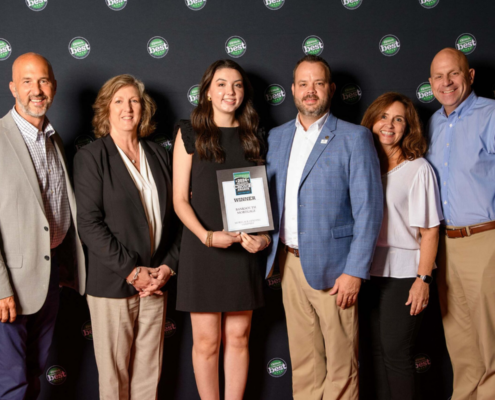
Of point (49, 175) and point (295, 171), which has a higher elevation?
point (49, 175)

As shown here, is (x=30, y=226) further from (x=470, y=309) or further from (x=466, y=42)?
(x=466, y=42)

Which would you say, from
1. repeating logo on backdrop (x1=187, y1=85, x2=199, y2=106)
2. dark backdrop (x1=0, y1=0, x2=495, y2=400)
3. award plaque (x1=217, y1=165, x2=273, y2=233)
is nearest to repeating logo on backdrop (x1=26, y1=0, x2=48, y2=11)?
dark backdrop (x1=0, y1=0, x2=495, y2=400)

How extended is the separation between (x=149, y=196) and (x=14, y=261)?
70 cm

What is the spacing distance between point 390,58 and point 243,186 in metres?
1.45

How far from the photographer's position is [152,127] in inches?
91.6

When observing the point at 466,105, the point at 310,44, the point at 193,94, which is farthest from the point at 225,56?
the point at 466,105

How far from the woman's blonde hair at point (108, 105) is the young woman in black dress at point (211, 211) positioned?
0.23 metres

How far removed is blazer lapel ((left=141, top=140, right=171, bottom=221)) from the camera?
2.18 m

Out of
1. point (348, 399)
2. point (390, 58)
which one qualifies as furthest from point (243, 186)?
point (390, 58)

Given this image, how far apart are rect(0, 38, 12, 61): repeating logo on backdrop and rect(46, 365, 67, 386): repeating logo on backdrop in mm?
1974

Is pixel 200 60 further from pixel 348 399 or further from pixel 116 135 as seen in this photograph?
pixel 348 399

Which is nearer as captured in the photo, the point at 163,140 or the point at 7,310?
the point at 7,310

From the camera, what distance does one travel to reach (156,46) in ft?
8.36

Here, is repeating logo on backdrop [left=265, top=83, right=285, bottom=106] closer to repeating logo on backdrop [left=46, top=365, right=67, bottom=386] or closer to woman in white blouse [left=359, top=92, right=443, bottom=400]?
woman in white blouse [left=359, top=92, right=443, bottom=400]
